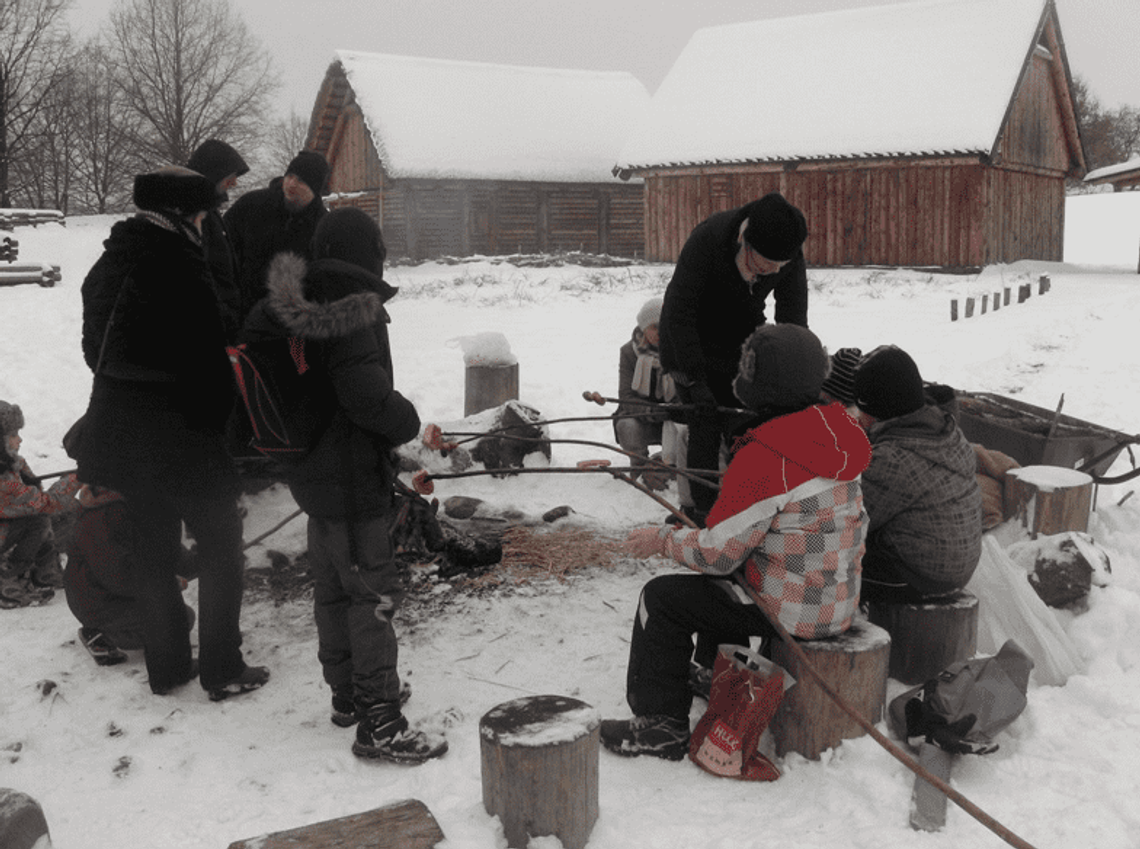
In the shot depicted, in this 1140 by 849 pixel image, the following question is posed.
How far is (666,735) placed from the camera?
10.8 ft

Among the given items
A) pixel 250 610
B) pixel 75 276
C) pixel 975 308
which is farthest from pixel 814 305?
pixel 75 276

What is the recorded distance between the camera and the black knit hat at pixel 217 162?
455 cm

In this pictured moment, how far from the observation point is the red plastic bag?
313 centimetres

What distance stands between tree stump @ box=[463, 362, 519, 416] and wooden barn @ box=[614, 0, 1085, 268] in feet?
44.9

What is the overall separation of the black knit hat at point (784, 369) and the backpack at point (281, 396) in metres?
1.38

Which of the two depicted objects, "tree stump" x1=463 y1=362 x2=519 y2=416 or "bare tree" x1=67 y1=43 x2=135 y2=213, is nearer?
"tree stump" x1=463 y1=362 x2=519 y2=416

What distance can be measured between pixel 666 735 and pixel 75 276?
62.1 feet

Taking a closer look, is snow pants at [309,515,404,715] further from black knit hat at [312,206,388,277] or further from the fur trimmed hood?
black knit hat at [312,206,388,277]

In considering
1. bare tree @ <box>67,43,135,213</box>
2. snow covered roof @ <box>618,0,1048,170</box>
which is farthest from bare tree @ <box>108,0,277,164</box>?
snow covered roof @ <box>618,0,1048,170</box>

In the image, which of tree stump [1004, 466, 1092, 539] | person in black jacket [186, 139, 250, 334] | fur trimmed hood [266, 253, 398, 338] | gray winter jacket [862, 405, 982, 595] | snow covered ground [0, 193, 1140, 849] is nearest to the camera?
snow covered ground [0, 193, 1140, 849]

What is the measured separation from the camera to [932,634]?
3.67 meters

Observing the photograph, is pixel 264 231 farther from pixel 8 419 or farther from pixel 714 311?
pixel 714 311

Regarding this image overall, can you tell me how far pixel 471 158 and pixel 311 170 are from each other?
64.8 ft

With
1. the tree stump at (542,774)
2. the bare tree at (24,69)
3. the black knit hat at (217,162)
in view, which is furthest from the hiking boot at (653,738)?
the bare tree at (24,69)
